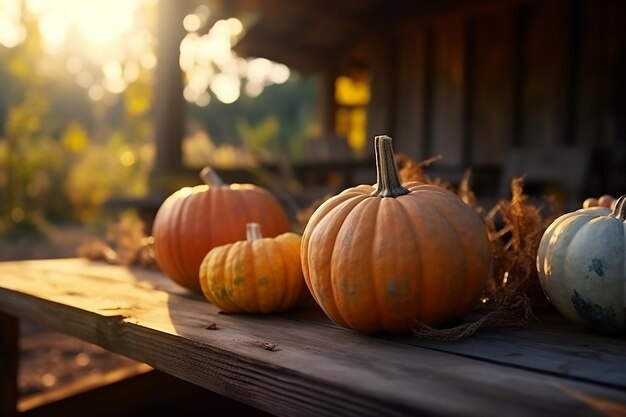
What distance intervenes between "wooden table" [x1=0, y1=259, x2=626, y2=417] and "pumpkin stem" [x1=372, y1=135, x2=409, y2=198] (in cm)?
31

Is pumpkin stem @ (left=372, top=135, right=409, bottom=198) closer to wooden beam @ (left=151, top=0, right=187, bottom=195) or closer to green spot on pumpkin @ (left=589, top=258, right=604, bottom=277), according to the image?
green spot on pumpkin @ (left=589, top=258, right=604, bottom=277)

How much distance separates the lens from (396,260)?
129 centimetres

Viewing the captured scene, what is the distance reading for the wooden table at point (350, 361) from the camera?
91 cm

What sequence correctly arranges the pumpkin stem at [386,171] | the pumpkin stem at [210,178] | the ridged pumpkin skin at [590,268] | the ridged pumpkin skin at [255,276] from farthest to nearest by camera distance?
the pumpkin stem at [210,178]
the ridged pumpkin skin at [255,276]
the pumpkin stem at [386,171]
the ridged pumpkin skin at [590,268]

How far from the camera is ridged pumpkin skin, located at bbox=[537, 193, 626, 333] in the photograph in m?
1.29

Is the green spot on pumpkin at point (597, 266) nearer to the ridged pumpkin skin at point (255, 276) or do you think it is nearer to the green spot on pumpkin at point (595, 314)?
the green spot on pumpkin at point (595, 314)

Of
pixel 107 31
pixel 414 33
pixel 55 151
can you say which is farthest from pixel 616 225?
pixel 55 151

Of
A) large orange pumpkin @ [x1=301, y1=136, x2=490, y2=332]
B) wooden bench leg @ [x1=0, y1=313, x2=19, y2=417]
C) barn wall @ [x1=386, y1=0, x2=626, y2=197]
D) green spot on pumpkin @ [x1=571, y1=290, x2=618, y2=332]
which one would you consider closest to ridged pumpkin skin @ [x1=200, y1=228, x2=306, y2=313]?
large orange pumpkin @ [x1=301, y1=136, x2=490, y2=332]

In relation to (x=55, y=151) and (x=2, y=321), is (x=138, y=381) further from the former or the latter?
(x=55, y=151)

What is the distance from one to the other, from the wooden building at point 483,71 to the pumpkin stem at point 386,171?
3.68 m

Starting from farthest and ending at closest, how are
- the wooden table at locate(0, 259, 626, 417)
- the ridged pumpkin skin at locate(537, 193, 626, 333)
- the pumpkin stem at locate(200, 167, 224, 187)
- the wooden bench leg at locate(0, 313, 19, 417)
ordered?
the wooden bench leg at locate(0, 313, 19, 417) → the pumpkin stem at locate(200, 167, 224, 187) → the ridged pumpkin skin at locate(537, 193, 626, 333) → the wooden table at locate(0, 259, 626, 417)

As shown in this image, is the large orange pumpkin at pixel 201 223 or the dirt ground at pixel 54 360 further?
the dirt ground at pixel 54 360

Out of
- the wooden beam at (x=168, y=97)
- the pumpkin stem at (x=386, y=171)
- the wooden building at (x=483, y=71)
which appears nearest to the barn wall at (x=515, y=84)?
the wooden building at (x=483, y=71)

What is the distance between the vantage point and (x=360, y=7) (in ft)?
24.6
